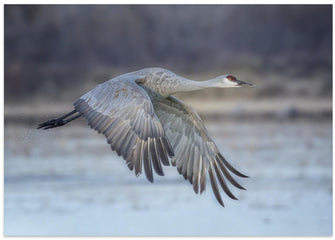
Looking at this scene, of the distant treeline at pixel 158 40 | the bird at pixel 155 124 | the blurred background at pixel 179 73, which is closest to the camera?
the bird at pixel 155 124

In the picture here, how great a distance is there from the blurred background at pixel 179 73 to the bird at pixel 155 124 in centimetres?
357

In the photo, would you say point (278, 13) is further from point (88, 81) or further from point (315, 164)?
point (315, 164)

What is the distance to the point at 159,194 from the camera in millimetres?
11094

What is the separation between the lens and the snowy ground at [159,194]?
9.61 m

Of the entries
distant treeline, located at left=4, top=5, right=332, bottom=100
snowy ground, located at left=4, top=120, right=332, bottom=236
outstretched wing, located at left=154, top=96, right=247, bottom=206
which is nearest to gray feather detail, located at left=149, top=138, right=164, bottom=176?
outstretched wing, located at left=154, top=96, right=247, bottom=206

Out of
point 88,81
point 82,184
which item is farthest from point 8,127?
point 82,184

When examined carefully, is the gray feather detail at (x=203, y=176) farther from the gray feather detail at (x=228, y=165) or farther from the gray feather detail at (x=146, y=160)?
the gray feather detail at (x=146, y=160)

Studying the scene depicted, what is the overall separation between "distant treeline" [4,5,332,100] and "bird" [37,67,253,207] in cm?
1006

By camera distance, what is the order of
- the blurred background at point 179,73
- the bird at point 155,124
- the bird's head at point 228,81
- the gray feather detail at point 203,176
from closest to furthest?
1. the bird at point 155,124
2. the bird's head at point 228,81
3. the gray feather detail at point 203,176
4. the blurred background at point 179,73

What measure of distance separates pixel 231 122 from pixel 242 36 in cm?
209

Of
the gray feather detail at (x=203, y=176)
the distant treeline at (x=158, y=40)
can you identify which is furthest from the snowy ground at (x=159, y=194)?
the distant treeline at (x=158, y=40)

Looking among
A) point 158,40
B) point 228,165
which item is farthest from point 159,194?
point 158,40

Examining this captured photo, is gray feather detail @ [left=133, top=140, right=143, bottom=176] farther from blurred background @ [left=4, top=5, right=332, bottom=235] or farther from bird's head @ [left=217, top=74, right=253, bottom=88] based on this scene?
blurred background @ [left=4, top=5, right=332, bottom=235]

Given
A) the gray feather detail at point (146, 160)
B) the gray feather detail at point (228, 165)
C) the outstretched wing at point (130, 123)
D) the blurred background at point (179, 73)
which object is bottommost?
the blurred background at point (179, 73)
